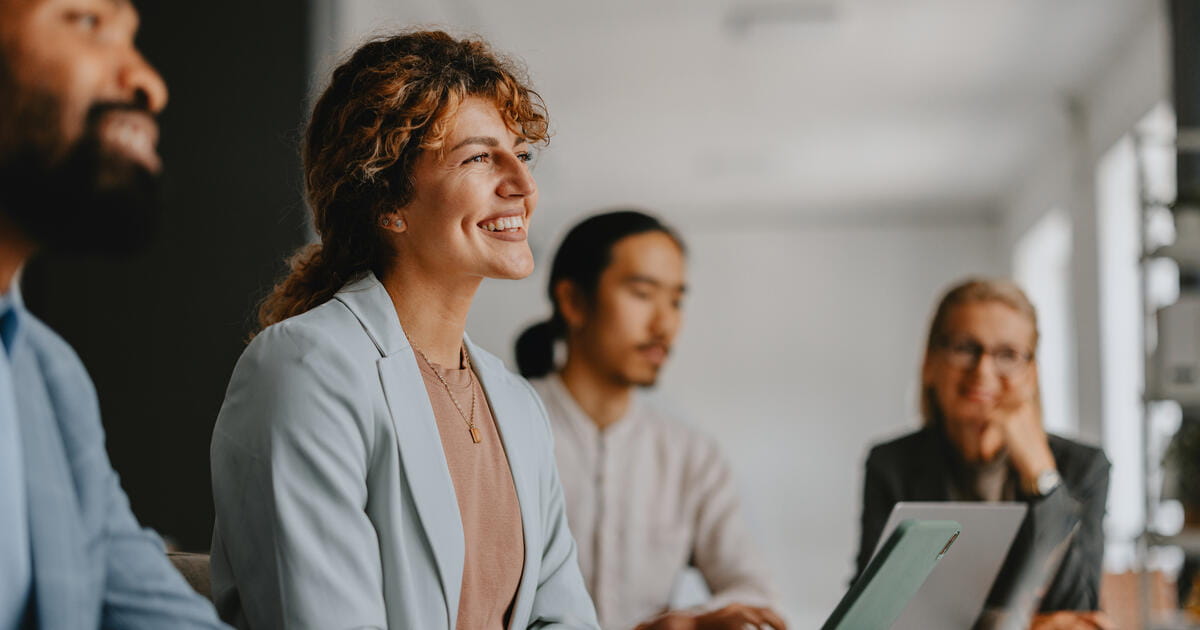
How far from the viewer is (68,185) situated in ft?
3.14

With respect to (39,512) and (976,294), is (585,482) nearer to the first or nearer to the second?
(976,294)

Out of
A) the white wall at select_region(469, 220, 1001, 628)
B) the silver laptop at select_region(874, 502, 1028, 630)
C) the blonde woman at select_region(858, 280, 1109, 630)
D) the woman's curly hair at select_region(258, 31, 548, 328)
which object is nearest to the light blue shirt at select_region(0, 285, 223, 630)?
the woman's curly hair at select_region(258, 31, 548, 328)

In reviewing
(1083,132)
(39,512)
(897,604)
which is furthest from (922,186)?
(39,512)

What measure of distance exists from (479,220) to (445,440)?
249 mm

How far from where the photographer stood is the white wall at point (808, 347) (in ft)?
33.3

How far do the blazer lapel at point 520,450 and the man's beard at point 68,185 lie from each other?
492 mm

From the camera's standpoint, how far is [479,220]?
4.31ft

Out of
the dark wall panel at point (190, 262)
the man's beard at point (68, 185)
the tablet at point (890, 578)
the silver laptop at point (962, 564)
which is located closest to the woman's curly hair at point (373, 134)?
the man's beard at point (68, 185)

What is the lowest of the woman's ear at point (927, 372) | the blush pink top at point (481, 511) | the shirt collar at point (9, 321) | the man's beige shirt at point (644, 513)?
the man's beige shirt at point (644, 513)

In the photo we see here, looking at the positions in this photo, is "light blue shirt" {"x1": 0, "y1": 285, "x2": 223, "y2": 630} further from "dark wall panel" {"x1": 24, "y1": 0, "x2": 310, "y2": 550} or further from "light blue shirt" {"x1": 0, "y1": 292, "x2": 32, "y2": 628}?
"dark wall panel" {"x1": 24, "y1": 0, "x2": 310, "y2": 550}

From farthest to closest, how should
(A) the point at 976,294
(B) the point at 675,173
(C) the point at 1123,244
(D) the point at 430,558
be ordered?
(B) the point at 675,173, (C) the point at 1123,244, (A) the point at 976,294, (D) the point at 430,558

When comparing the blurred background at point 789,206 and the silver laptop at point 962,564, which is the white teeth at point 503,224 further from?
the silver laptop at point 962,564

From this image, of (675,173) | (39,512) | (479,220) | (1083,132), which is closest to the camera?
(39,512)

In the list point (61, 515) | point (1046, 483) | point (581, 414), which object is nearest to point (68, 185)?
point (61, 515)
